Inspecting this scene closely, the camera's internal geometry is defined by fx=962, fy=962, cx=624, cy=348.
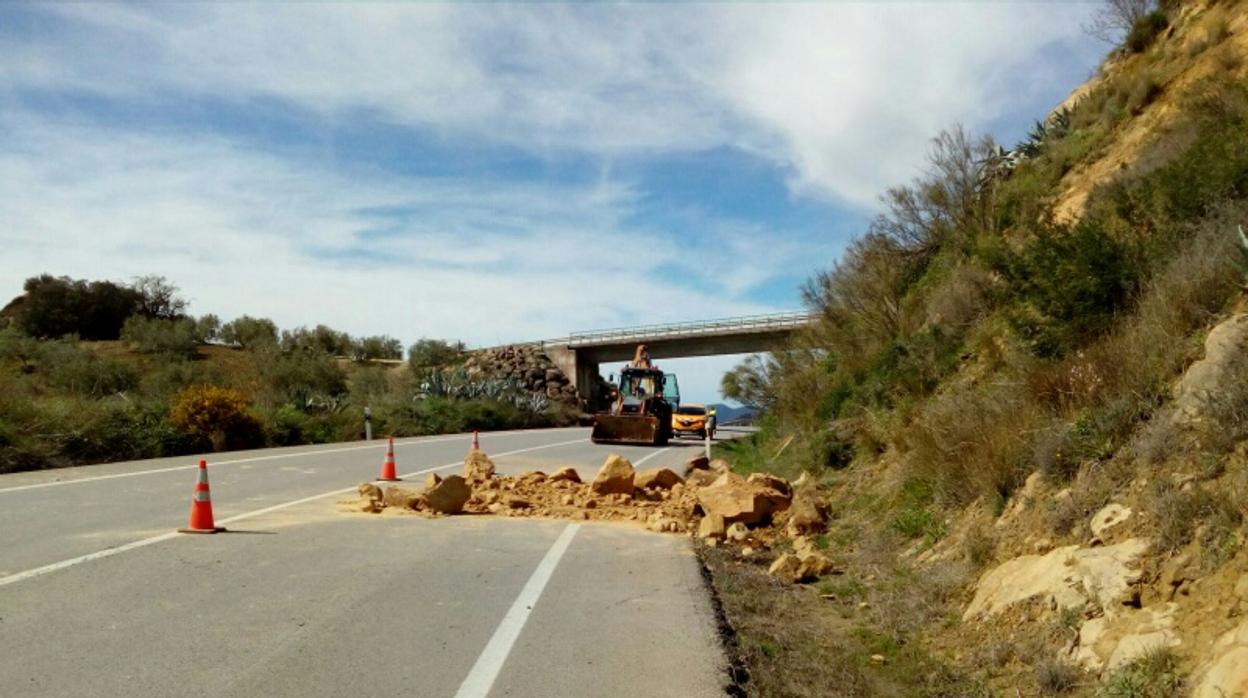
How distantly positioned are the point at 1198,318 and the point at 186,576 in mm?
8634

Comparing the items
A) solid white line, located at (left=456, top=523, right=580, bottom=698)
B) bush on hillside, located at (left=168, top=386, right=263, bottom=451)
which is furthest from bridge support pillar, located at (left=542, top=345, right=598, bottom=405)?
solid white line, located at (left=456, top=523, right=580, bottom=698)

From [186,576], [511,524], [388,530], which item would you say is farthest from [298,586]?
[511,524]

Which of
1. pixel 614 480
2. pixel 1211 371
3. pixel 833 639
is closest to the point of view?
pixel 1211 371

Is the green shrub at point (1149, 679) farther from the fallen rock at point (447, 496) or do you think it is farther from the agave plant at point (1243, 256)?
the fallen rock at point (447, 496)

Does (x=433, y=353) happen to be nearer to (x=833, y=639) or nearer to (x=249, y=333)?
(x=249, y=333)

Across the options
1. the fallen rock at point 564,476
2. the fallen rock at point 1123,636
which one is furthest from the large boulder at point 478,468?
the fallen rock at point 1123,636

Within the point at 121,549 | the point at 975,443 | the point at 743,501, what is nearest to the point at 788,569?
the point at 975,443

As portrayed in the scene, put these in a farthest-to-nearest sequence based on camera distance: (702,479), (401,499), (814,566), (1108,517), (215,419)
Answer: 1. (215,419)
2. (702,479)
3. (401,499)
4. (814,566)
5. (1108,517)

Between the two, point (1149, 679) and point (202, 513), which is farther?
point (202, 513)

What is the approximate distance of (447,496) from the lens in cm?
1288

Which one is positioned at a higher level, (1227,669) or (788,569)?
(1227,669)

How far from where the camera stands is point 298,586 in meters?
7.90

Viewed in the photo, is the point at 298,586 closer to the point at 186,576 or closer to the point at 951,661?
the point at 186,576

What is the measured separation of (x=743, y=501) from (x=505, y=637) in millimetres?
6375
